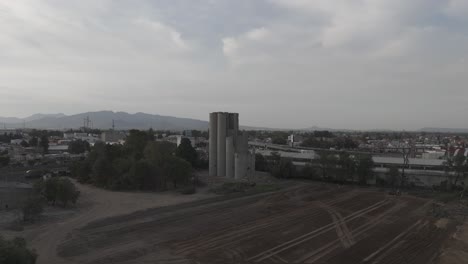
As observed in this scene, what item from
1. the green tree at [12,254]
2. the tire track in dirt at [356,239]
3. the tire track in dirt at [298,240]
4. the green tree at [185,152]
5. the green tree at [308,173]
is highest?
the green tree at [185,152]

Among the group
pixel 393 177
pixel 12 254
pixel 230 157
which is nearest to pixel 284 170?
pixel 230 157

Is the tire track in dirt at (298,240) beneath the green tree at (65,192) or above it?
beneath

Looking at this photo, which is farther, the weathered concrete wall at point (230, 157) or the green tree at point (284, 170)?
Answer: the green tree at point (284, 170)

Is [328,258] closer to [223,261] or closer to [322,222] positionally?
[223,261]

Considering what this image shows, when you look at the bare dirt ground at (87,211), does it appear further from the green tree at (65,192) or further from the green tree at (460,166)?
the green tree at (460,166)

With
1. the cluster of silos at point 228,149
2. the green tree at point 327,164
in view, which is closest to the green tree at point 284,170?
the cluster of silos at point 228,149

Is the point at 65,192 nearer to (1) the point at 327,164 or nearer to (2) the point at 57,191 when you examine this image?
(2) the point at 57,191

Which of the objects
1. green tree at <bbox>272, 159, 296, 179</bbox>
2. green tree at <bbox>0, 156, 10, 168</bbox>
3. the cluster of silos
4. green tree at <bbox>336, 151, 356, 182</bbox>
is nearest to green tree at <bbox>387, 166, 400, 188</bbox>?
green tree at <bbox>336, 151, 356, 182</bbox>

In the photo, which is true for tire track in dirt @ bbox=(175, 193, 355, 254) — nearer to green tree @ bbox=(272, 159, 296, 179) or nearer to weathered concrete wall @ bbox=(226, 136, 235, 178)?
green tree @ bbox=(272, 159, 296, 179)
